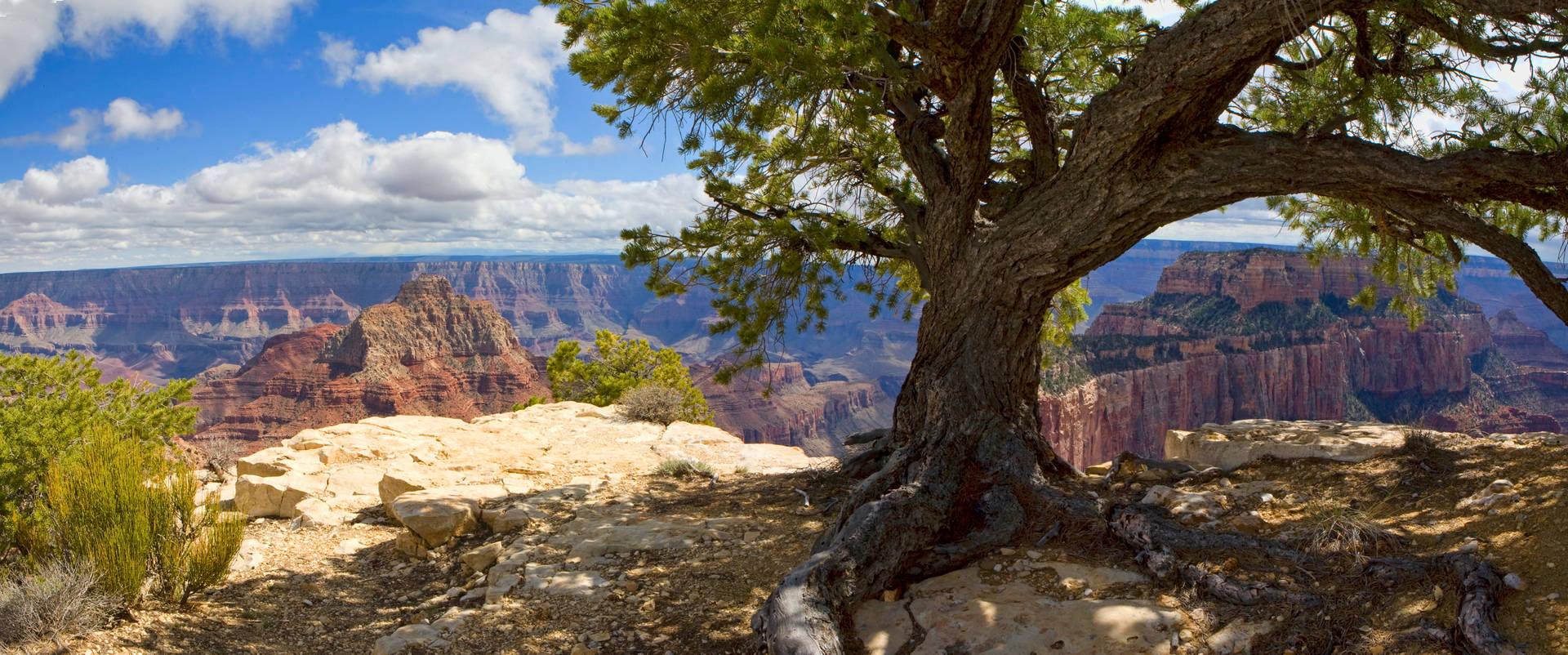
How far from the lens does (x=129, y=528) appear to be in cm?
500

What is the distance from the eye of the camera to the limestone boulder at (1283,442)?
6.25m

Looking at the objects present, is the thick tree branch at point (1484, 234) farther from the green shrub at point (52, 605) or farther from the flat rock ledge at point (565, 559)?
the green shrub at point (52, 605)

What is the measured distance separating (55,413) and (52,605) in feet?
23.6

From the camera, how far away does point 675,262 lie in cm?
721

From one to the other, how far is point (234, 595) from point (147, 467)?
1310 mm

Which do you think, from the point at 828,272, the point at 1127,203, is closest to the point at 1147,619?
the point at 1127,203

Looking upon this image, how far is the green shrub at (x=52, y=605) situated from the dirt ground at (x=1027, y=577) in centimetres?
11

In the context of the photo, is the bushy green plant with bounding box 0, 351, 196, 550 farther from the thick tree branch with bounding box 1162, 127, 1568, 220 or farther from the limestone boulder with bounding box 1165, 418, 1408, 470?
the limestone boulder with bounding box 1165, 418, 1408, 470

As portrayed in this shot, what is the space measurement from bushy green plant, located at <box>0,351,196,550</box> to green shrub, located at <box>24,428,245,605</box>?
75 centimetres

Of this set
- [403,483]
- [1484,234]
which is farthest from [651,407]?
[1484,234]

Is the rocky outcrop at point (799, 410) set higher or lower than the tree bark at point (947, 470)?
lower

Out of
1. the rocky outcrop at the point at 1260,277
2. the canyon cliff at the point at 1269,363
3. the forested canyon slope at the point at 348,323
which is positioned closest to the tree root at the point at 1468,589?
the canyon cliff at the point at 1269,363

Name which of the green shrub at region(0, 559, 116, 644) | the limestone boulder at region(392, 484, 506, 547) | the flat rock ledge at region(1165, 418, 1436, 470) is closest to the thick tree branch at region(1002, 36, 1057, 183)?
the flat rock ledge at region(1165, 418, 1436, 470)

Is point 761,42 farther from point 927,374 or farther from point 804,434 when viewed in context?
point 804,434
